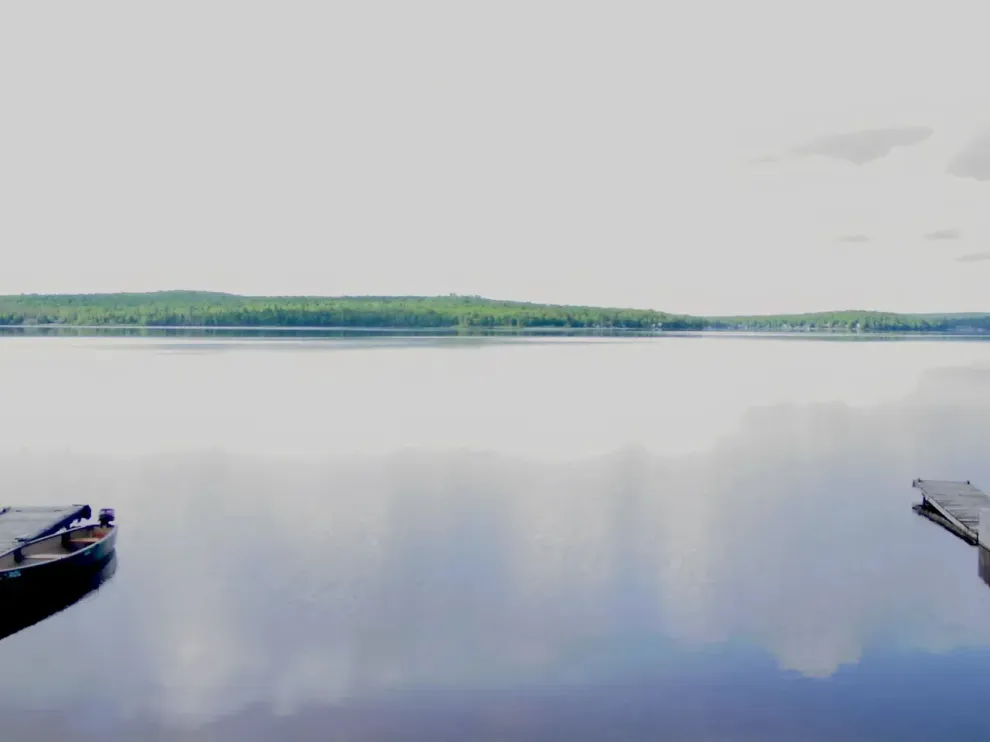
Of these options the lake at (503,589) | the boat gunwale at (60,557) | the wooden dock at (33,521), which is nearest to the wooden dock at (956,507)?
the lake at (503,589)

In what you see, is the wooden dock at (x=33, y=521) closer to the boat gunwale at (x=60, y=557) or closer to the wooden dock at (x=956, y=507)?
the boat gunwale at (x=60, y=557)

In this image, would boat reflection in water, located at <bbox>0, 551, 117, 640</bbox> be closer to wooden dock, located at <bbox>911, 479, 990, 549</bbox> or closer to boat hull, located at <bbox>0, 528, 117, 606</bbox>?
boat hull, located at <bbox>0, 528, 117, 606</bbox>

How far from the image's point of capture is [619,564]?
40.7 feet

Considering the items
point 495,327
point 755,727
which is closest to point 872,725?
point 755,727

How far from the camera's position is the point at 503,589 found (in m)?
11.1

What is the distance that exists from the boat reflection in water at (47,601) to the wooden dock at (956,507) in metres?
13.2

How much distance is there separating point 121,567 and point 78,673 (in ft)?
11.9

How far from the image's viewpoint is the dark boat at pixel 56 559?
1038 centimetres

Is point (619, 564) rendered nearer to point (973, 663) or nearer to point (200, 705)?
point (973, 663)

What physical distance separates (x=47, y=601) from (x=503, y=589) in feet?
19.3

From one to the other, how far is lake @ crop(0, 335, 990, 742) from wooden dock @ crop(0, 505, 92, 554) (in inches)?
39.2

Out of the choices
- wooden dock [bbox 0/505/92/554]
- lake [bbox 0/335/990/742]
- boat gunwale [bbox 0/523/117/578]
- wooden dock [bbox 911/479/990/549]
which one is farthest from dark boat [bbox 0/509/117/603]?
wooden dock [bbox 911/479/990/549]

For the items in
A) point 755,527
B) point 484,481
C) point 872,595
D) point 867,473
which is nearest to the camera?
point 872,595

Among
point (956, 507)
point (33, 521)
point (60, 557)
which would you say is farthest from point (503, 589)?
point (956, 507)
